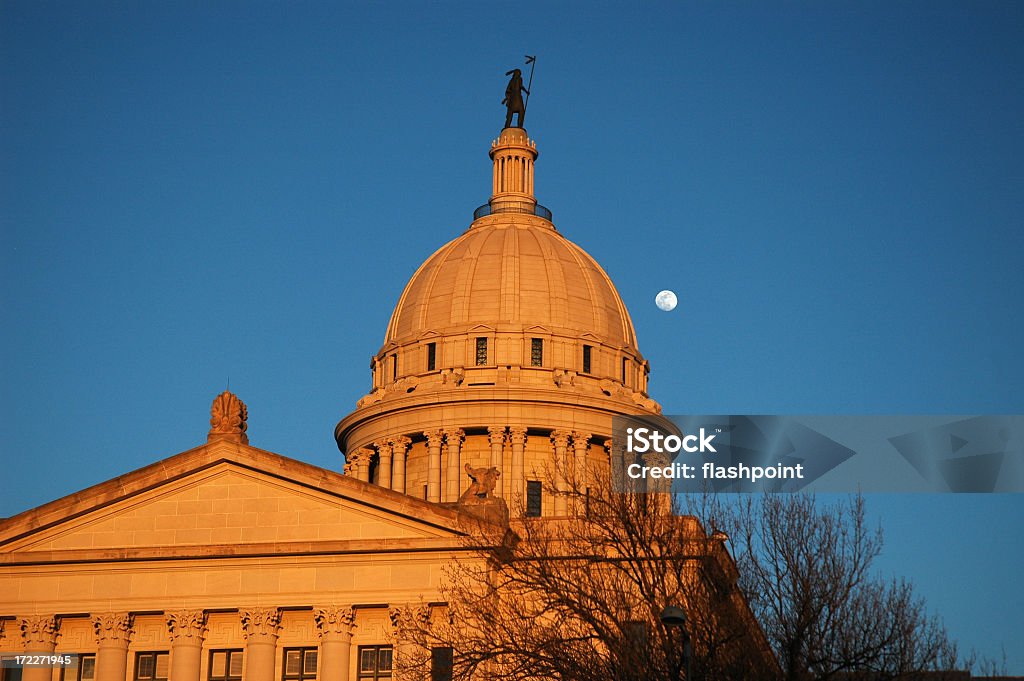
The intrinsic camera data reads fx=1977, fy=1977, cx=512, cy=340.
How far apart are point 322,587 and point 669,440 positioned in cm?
3037

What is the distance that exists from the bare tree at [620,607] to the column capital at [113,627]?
1498cm

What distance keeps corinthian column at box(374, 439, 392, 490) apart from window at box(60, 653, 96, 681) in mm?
29566

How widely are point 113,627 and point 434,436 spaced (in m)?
30.6

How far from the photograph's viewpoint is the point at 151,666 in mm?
70375

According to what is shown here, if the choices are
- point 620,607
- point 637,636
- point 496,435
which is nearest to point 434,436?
point 496,435

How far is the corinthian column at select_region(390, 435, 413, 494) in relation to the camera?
9788 centimetres

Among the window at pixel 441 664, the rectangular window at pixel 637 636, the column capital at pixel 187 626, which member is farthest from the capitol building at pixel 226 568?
the rectangular window at pixel 637 636

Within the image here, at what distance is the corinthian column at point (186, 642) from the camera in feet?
226

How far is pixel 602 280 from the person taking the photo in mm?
105938

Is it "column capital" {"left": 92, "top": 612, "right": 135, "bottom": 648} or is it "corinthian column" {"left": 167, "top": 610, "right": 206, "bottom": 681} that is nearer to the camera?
"corinthian column" {"left": 167, "top": 610, "right": 206, "bottom": 681}

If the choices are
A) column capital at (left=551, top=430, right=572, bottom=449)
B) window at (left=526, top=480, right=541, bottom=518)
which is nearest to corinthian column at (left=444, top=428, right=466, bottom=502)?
window at (left=526, top=480, right=541, bottom=518)

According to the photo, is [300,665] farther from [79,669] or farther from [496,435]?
[496,435]

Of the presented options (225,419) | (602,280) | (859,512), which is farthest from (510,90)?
(859,512)

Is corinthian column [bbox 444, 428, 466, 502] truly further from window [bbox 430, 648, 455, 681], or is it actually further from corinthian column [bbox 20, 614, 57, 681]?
window [bbox 430, 648, 455, 681]
